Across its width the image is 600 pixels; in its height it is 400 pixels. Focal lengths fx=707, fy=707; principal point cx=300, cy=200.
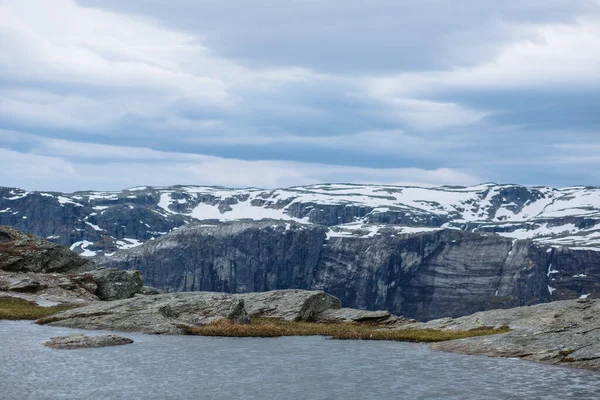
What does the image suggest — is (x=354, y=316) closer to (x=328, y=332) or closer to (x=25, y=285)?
(x=328, y=332)

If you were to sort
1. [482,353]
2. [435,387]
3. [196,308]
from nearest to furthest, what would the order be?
[435,387] < [482,353] < [196,308]

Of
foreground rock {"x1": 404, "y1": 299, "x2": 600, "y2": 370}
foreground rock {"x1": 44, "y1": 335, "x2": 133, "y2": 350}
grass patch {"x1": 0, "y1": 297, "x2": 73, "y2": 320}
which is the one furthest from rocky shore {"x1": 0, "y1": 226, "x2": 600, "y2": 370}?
grass patch {"x1": 0, "y1": 297, "x2": 73, "y2": 320}

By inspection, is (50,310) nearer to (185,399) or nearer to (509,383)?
(185,399)

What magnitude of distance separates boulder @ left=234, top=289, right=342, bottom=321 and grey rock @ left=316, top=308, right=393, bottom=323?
4.08ft

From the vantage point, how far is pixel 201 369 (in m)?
37.3

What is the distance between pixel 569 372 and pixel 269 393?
16527mm

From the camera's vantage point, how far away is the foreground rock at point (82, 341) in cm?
4306

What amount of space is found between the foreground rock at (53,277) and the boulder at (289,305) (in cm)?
1554

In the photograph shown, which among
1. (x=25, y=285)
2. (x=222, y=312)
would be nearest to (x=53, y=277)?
(x=25, y=285)

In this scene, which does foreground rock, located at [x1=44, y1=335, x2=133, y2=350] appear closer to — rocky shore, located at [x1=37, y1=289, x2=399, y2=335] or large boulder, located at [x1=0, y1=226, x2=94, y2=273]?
rocky shore, located at [x1=37, y1=289, x2=399, y2=335]

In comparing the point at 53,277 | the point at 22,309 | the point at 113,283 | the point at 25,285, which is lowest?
the point at 22,309

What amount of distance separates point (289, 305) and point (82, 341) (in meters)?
26.6

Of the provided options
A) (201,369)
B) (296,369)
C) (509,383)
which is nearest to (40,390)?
(201,369)

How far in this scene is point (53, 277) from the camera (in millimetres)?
75500
